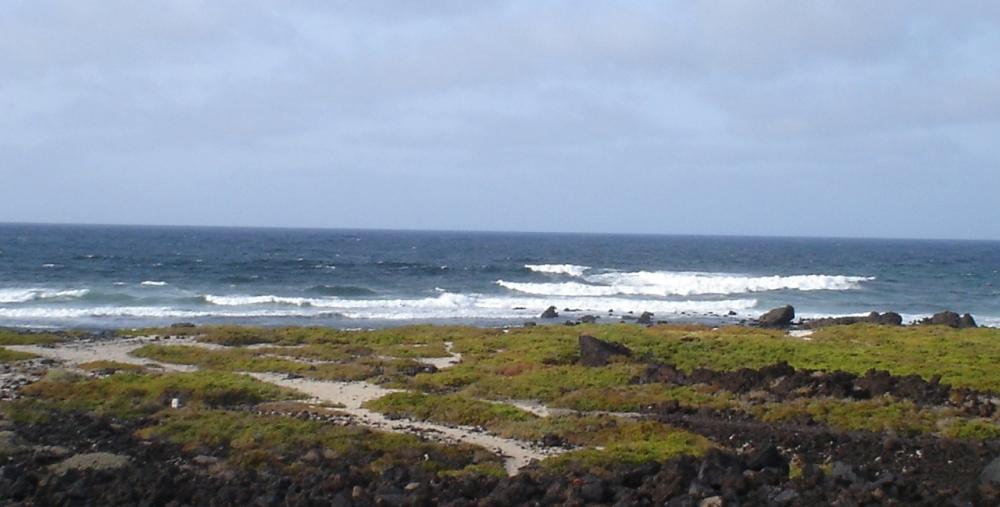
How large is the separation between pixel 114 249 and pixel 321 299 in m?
65.0

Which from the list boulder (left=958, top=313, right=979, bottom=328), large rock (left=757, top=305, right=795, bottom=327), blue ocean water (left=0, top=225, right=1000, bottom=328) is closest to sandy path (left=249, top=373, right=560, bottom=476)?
blue ocean water (left=0, top=225, right=1000, bottom=328)

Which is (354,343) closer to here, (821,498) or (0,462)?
(0,462)

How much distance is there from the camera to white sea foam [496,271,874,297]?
77.4m

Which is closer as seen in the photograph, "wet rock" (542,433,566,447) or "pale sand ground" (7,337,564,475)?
"pale sand ground" (7,337,564,475)

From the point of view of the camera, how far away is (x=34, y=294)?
198 ft

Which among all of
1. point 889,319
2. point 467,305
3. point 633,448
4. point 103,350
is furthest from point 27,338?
point 889,319

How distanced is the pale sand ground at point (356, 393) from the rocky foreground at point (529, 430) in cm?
31

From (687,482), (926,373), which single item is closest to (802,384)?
(926,373)

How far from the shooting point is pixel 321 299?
64.3 meters

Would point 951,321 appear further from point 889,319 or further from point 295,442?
point 295,442

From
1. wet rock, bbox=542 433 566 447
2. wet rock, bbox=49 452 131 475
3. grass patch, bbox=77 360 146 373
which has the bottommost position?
grass patch, bbox=77 360 146 373

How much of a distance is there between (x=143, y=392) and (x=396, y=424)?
7.26m

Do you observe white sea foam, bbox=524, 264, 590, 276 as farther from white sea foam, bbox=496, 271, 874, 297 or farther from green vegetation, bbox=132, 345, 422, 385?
green vegetation, bbox=132, 345, 422, 385

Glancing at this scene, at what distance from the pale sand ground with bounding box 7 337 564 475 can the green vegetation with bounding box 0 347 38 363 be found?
0.76 m
